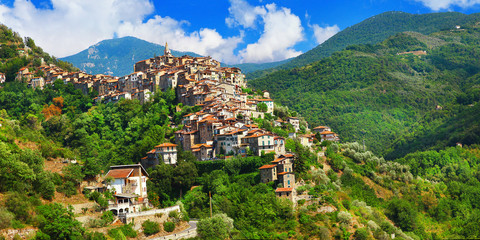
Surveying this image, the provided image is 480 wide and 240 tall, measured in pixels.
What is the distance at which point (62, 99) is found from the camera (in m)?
84.7

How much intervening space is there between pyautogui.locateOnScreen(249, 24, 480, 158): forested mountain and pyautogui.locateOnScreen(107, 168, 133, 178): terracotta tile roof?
80.8 m

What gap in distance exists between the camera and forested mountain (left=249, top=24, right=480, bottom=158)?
119500mm

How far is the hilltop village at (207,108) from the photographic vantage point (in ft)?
184

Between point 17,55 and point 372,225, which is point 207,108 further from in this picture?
point 17,55

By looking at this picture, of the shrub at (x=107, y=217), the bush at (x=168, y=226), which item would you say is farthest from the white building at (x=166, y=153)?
the shrub at (x=107, y=217)

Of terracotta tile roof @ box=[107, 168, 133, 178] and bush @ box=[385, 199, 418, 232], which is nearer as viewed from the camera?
terracotta tile roof @ box=[107, 168, 133, 178]

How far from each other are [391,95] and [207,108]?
94.5m

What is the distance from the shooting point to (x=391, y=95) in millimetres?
146125

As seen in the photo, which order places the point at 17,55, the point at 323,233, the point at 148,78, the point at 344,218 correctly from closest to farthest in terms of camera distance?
the point at 323,233, the point at 344,218, the point at 148,78, the point at 17,55

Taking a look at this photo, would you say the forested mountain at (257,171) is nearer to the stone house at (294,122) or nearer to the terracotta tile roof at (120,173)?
the terracotta tile roof at (120,173)

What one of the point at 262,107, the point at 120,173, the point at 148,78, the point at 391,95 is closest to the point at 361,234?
the point at 120,173

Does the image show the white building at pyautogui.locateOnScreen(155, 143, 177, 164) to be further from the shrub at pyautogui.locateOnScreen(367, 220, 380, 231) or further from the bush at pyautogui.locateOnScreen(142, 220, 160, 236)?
the shrub at pyautogui.locateOnScreen(367, 220, 380, 231)

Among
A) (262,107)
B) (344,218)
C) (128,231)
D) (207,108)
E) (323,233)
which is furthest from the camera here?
(262,107)

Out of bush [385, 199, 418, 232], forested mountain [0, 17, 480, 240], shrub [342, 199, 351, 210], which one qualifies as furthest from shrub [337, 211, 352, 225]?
bush [385, 199, 418, 232]
